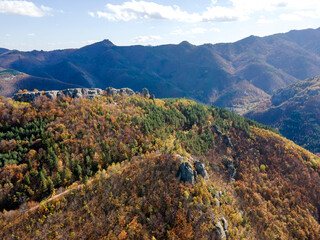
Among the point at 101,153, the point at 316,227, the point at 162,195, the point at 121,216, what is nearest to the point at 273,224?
the point at 316,227

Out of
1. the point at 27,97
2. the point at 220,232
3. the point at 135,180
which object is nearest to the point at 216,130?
the point at 220,232

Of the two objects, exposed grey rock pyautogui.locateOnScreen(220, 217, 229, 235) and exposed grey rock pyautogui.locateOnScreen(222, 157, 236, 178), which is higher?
exposed grey rock pyautogui.locateOnScreen(220, 217, 229, 235)

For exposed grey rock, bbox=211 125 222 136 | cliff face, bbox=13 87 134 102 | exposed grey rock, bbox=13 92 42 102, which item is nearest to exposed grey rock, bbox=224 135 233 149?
exposed grey rock, bbox=211 125 222 136

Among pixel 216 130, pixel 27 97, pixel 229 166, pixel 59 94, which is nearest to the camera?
pixel 229 166

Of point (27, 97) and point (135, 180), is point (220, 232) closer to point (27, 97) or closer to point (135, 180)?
point (135, 180)

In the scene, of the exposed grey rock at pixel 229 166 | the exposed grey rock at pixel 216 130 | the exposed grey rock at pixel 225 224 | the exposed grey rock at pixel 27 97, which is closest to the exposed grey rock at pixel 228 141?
the exposed grey rock at pixel 216 130

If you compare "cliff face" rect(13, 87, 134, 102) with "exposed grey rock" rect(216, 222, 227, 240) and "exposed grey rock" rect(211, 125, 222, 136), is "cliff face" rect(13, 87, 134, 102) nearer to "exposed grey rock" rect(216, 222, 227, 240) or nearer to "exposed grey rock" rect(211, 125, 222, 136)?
"exposed grey rock" rect(211, 125, 222, 136)
